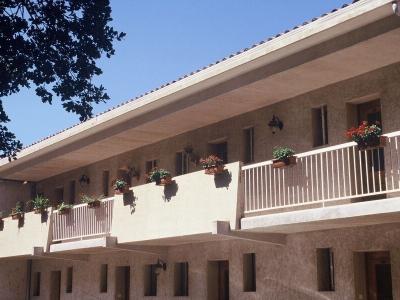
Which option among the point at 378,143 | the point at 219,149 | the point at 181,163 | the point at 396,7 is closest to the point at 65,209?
the point at 181,163

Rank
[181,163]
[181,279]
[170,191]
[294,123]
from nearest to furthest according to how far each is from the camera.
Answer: [294,123]
[170,191]
[181,279]
[181,163]

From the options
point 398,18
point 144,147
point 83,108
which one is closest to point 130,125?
point 144,147

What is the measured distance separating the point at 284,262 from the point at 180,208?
107 inches

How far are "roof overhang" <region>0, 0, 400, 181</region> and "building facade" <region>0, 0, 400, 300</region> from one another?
0.12 feet

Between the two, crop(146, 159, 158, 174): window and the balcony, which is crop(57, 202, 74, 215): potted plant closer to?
crop(146, 159, 158, 174): window

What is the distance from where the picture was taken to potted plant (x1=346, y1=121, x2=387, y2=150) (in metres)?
12.3

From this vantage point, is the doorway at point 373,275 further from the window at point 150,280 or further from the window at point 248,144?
the window at point 150,280

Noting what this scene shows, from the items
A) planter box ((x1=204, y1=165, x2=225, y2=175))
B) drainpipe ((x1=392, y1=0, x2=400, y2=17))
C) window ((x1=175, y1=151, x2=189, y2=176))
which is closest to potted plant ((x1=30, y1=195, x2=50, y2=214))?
window ((x1=175, y1=151, x2=189, y2=176))

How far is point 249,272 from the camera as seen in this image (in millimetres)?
17375

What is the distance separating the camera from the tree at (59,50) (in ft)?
37.2

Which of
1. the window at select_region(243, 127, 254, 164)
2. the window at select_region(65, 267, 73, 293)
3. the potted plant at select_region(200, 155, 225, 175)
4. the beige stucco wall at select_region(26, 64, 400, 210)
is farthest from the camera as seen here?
the window at select_region(65, 267, 73, 293)

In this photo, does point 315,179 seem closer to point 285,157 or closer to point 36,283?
point 285,157

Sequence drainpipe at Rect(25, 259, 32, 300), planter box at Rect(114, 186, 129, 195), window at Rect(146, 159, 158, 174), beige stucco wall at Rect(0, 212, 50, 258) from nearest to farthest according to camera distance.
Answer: planter box at Rect(114, 186, 129, 195)
window at Rect(146, 159, 158, 174)
beige stucco wall at Rect(0, 212, 50, 258)
drainpipe at Rect(25, 259, 32, 300)

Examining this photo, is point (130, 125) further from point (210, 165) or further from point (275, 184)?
point (275, 184)
